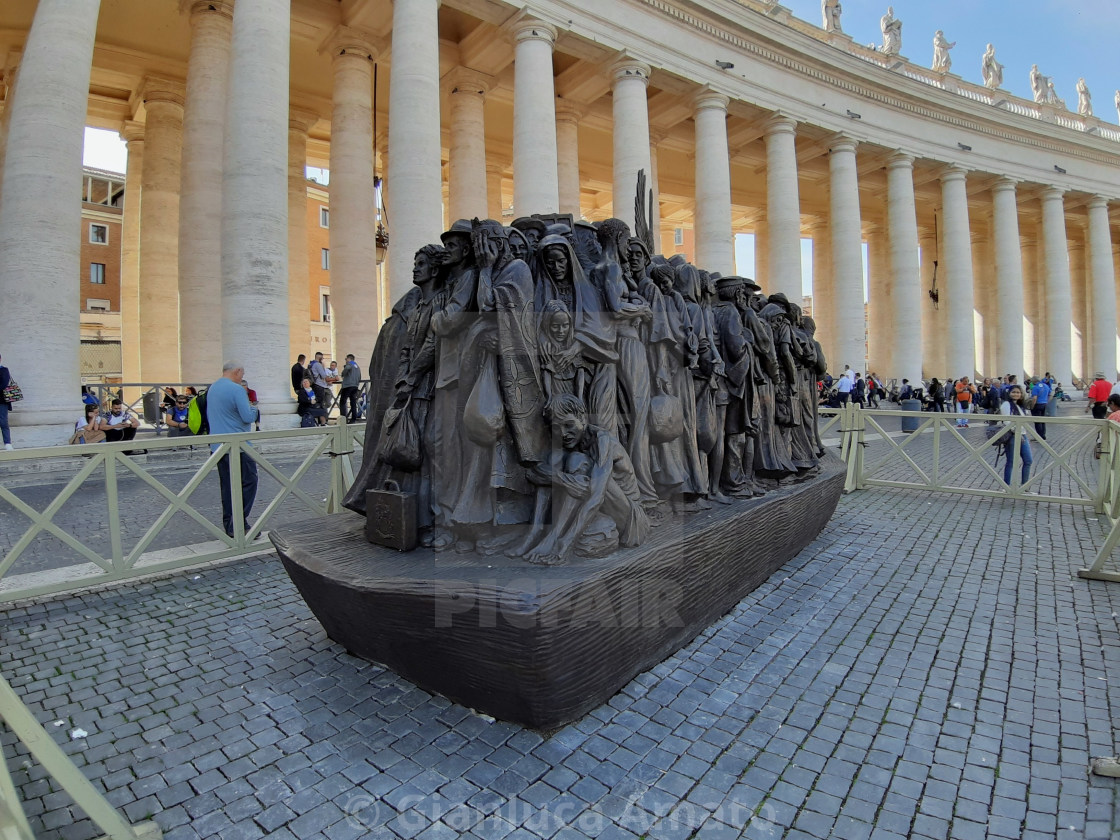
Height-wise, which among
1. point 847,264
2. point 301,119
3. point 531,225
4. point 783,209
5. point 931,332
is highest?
point 301,119

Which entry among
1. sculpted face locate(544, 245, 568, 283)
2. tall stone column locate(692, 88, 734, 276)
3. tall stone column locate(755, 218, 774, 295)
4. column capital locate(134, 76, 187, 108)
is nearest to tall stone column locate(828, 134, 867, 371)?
tall stone column locate(692, 88, 734, 276)

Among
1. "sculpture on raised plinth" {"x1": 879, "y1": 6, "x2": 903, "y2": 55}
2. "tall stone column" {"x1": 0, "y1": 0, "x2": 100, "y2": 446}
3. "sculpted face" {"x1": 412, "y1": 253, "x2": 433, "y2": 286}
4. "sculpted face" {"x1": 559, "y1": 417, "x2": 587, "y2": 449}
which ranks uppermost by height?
"sculpture on raised plinth" {"x1": 879, "y1": 6, "x2": 903, "y2": 55}

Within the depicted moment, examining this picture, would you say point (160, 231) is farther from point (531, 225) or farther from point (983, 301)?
point (983, 301)

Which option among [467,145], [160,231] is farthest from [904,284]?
[160,231]

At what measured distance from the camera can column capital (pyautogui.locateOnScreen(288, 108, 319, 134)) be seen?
67.0 feet

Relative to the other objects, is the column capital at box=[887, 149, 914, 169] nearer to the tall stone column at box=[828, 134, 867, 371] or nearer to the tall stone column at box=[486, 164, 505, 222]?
the tall stone column at box=[828, 134, 867, 371]

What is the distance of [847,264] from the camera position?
24500mm

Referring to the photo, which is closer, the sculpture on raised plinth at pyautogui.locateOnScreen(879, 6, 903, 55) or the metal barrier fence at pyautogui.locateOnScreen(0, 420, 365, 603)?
the metal barrier fence at pyautogui.locateOnScreen(0, 420, 365, 603)

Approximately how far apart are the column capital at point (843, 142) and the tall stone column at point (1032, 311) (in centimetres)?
1976

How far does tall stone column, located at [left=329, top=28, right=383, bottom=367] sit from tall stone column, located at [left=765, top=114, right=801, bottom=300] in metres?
15.1

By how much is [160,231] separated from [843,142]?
2630 cm

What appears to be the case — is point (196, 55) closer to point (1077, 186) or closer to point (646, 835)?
point (646, 835)

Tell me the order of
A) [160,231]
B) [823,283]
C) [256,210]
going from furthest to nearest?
[823,283]
[160,231]
[256,210]

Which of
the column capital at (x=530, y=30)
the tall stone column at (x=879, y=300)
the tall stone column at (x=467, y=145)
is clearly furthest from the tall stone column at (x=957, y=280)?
the tall stone column at (x=467, y=145)
